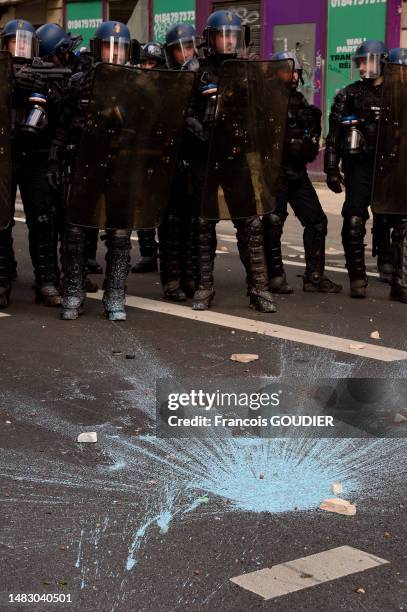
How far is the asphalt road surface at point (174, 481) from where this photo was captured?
3.68 metres

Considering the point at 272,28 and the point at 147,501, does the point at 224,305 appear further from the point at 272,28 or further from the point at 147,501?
the point at 272,28

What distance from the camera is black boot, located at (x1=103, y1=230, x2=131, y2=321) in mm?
7957

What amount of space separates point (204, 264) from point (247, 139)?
38.2 inches

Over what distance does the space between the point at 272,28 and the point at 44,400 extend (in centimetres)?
1498

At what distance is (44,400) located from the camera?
5.85 meters

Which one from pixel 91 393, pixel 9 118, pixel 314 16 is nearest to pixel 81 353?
pixel 91 393

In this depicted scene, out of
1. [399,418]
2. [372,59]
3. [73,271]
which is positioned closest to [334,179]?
[372,59]

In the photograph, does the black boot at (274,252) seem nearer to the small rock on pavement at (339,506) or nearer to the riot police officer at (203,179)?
the riot police officer at (203,179)

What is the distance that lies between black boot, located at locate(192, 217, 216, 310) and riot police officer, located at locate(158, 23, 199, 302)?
1.02 feet

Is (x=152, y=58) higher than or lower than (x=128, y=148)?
higher

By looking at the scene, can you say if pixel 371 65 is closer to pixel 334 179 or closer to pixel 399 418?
pixel 334 179

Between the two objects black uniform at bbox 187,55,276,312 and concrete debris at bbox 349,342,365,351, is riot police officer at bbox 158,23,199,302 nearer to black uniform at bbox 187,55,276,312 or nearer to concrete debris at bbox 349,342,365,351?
black uniform at bbox 187,55,276,312

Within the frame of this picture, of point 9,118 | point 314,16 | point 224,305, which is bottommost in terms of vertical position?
point 224,305

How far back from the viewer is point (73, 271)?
26.4ft
